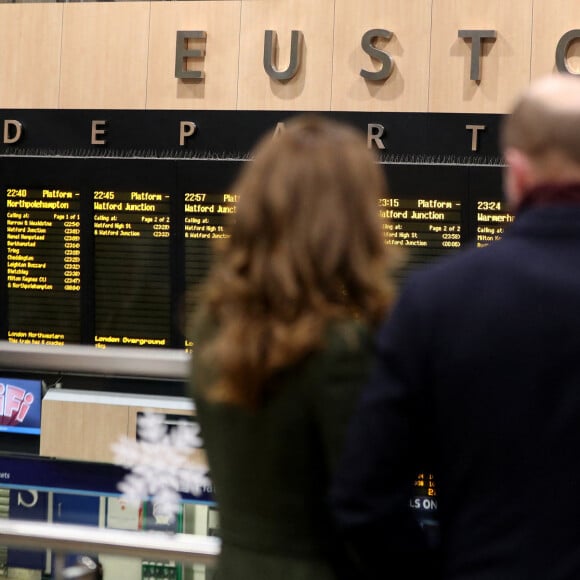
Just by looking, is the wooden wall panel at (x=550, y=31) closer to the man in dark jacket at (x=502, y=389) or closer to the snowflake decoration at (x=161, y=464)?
the snowflake decoration at (x=161, y=464)

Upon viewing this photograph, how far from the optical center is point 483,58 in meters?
4.56

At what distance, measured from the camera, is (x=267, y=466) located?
1.03m

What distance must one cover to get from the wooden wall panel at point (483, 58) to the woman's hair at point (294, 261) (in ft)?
12.2

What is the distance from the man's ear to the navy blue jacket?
4cm

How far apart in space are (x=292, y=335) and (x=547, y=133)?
329mm

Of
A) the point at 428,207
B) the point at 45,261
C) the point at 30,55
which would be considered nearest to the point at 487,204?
the point at 428,207

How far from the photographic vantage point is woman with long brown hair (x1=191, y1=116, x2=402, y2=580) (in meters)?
0.99

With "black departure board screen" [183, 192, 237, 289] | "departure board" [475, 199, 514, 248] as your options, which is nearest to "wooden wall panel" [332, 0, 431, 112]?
"departure board" [475, 199, 514, 248]

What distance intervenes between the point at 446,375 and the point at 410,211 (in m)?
3.62

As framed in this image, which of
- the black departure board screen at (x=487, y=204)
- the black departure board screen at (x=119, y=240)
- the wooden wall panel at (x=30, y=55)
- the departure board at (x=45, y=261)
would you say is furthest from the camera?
the wooden wall panel at (x=30, y=55)

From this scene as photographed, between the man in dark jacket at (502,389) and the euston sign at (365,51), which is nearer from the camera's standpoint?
the man in dark jacket at (502,389)

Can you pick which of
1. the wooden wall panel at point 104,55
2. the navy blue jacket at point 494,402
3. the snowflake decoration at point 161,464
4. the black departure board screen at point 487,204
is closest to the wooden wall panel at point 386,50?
the black departure board screen at point 487,204

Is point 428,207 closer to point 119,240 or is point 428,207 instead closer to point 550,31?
point 550,31

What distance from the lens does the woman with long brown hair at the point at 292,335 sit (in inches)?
39.0
